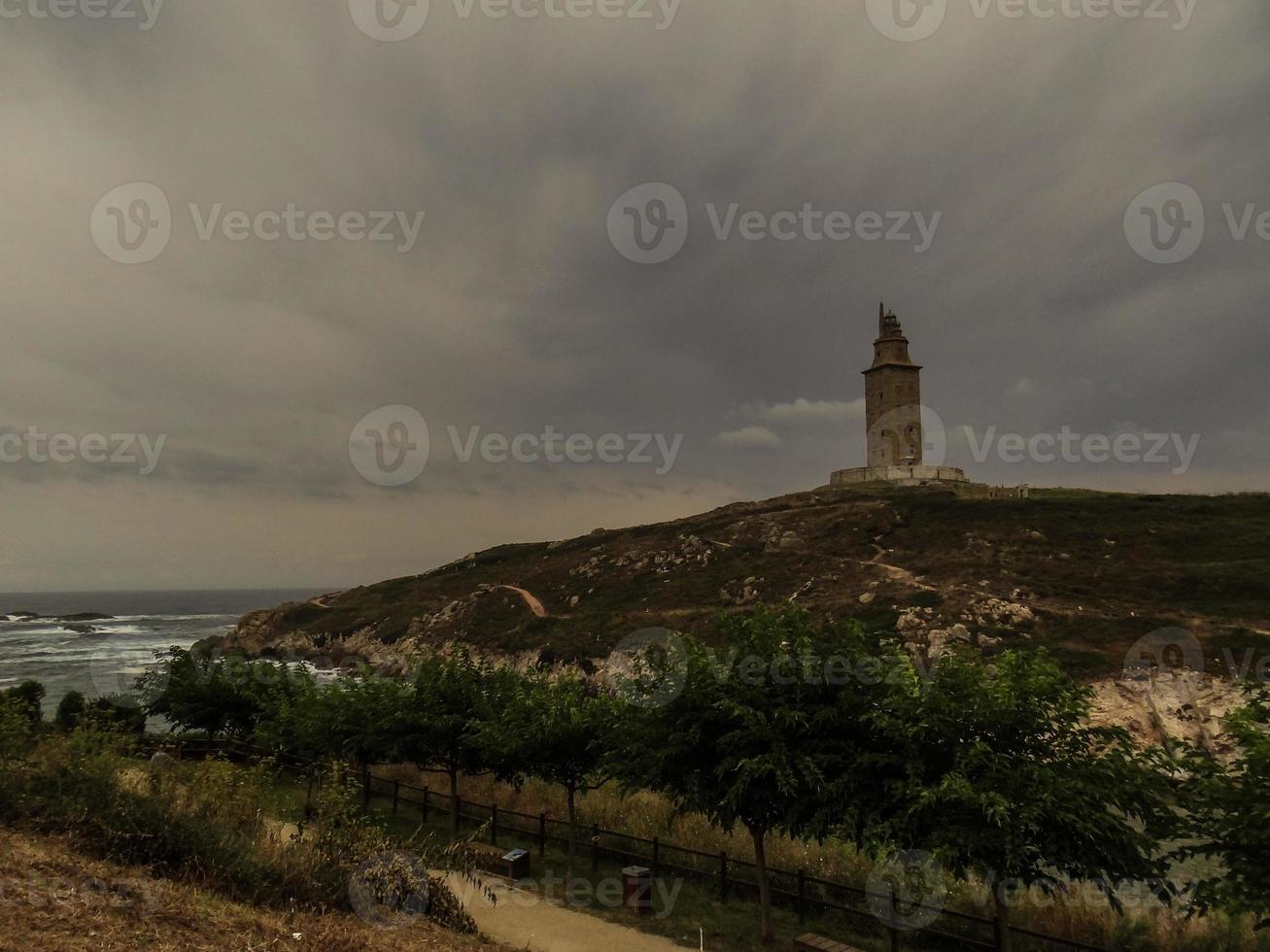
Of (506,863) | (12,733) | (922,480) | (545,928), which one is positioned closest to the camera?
(545,928)

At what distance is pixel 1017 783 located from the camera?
11039 millimetres

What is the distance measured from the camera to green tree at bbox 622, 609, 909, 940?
40.3ft

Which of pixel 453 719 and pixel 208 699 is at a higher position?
pixel 453 719

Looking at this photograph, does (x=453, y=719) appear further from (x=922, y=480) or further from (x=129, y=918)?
(x=922, y=480)

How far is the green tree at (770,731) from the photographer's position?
12.3 m

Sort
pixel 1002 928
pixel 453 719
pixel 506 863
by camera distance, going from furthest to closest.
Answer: pixel 453 719 → pixel 506 863 → pixel 1002 928

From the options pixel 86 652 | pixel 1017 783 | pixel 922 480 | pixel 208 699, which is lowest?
pixel 86 652

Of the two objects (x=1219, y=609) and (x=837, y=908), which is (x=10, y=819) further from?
(x=1219, y=609)

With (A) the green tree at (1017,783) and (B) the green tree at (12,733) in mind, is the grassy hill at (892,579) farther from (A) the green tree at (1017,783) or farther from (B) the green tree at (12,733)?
(B) the green tree at (12,733)

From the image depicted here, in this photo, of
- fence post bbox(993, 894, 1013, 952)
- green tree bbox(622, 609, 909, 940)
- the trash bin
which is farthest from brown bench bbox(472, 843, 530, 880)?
fence post bbox(993, 894, 1013, 952)

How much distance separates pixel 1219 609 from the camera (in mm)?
44531

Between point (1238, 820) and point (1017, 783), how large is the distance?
2739 mm

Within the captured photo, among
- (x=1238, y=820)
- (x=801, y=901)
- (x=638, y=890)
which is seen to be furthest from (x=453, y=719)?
(x=1238, y=820)

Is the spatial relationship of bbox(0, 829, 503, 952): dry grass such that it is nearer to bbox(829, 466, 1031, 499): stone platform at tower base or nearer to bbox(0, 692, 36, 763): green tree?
bbox(0, 692, 36, 763): green tree
